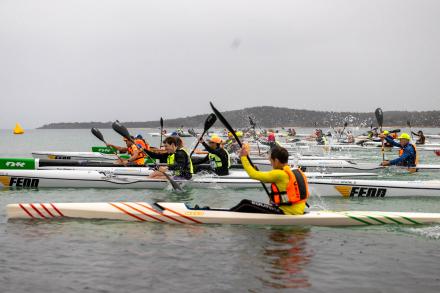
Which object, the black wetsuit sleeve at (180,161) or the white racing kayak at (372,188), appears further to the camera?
the black wetsuit sleeve at (180,161)

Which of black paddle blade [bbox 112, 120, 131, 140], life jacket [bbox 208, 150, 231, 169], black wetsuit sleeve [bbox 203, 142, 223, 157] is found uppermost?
black paddle blade [bbox 112, 120, 131, 140]

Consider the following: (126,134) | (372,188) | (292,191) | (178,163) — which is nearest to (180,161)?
(178,163)

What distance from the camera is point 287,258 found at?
6.75 meters

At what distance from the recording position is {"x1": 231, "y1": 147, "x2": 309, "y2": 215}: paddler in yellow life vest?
748cm

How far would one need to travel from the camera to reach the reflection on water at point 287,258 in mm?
5844

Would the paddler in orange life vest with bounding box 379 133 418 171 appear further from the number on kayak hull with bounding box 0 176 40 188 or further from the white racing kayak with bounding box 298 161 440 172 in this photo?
the number on kayak hull with bounding box 0 176 40 188

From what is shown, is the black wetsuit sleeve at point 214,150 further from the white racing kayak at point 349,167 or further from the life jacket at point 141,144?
the white racing kayak at point 349,167

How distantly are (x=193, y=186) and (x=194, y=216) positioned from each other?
4549 millimetres

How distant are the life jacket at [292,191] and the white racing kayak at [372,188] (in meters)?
4.34

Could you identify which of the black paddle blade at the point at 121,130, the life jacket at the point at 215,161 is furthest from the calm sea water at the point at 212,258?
the black paddle blade at the point at 121,130

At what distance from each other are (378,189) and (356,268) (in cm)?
617

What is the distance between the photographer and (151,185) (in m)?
13.2

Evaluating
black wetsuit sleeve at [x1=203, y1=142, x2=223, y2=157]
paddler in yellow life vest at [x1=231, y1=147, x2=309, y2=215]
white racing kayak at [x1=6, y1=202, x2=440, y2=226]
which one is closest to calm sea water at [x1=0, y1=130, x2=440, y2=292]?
white racing kayak at [x1=6, y1=202, x2=440, y2=226]

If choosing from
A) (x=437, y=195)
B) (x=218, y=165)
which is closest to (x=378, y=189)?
(x=437, y=195)
